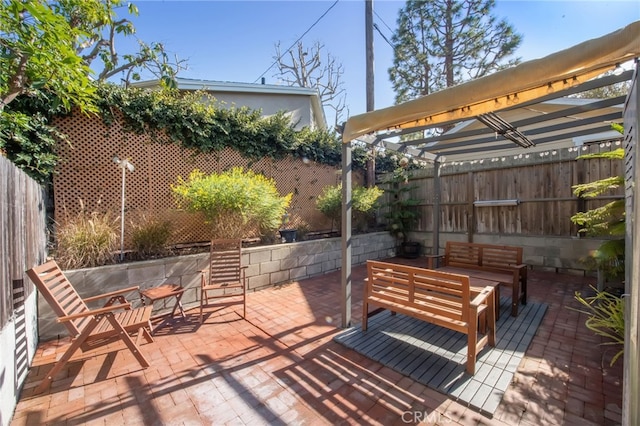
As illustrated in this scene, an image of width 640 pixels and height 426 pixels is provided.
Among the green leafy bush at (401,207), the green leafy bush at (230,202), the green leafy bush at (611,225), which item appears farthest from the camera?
the green leafy bush at (401,207)

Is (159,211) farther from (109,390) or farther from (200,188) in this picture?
(109,390)

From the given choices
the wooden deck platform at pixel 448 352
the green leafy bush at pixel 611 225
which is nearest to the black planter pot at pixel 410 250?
the wooden deck platform at pixel 448 352

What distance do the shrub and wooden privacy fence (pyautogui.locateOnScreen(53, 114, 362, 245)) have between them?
618 millimetres

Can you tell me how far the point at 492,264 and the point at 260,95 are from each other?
31.2ft

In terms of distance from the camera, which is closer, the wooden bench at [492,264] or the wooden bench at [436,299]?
the wooden bench at [436,299]

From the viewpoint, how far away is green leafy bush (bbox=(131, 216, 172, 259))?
420 centimetres

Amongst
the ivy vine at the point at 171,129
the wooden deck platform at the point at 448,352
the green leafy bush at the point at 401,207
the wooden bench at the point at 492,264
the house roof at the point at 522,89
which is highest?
the ivy vine at the point at 171,129

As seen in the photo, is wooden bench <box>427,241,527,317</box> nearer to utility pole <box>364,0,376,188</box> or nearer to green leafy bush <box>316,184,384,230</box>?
green leafy bush <box>316,184,384,230</box>

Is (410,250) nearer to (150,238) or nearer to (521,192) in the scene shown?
(521,192)

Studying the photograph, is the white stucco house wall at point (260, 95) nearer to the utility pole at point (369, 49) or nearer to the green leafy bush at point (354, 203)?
the utility pole at point (369, 49)

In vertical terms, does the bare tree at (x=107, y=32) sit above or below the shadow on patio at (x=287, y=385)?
above

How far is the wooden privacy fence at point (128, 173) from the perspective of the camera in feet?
14.2

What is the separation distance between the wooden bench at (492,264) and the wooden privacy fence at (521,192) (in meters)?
1.59

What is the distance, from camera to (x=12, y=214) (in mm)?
2348
